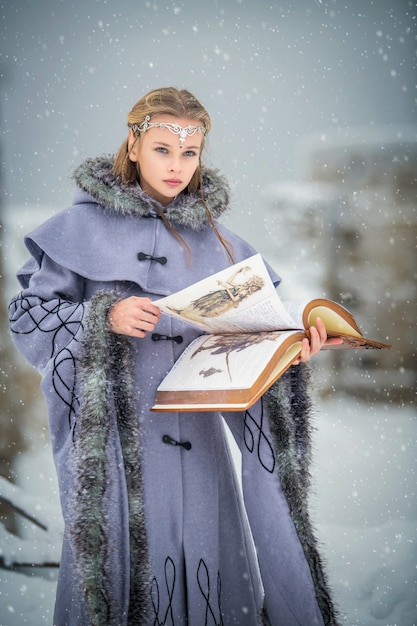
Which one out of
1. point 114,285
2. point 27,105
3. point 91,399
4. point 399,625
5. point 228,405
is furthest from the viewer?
point 27,105

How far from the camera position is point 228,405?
1.20 metres

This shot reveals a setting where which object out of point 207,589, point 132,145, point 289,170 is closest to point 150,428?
point 207,589

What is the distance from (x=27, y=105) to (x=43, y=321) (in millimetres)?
1390

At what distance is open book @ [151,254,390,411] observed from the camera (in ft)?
3.93

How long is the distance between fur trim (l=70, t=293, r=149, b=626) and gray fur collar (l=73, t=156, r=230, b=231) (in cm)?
21

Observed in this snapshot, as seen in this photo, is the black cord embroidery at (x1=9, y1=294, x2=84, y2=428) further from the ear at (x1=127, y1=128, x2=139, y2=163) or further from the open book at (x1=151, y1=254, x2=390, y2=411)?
the ear at (x1=127, y1=128, x2=139, y2=163)

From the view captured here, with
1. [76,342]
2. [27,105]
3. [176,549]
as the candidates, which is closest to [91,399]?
[76,342]

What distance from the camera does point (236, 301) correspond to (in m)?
1.24

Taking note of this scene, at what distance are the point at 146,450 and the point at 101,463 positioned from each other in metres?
0.12

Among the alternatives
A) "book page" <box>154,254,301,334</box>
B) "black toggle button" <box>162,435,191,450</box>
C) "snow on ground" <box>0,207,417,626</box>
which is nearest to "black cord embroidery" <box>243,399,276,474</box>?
"black toggle button" <box>162,435,191,450</box>

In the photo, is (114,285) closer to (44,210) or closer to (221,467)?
(221,467)

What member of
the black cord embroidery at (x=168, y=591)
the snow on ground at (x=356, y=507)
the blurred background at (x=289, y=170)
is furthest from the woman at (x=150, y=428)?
the blurred background at (x=289, y=170)

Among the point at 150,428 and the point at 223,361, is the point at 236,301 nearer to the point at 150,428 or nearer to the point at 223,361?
the point at 223,361

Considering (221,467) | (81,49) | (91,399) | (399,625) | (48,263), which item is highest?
(81,49)
